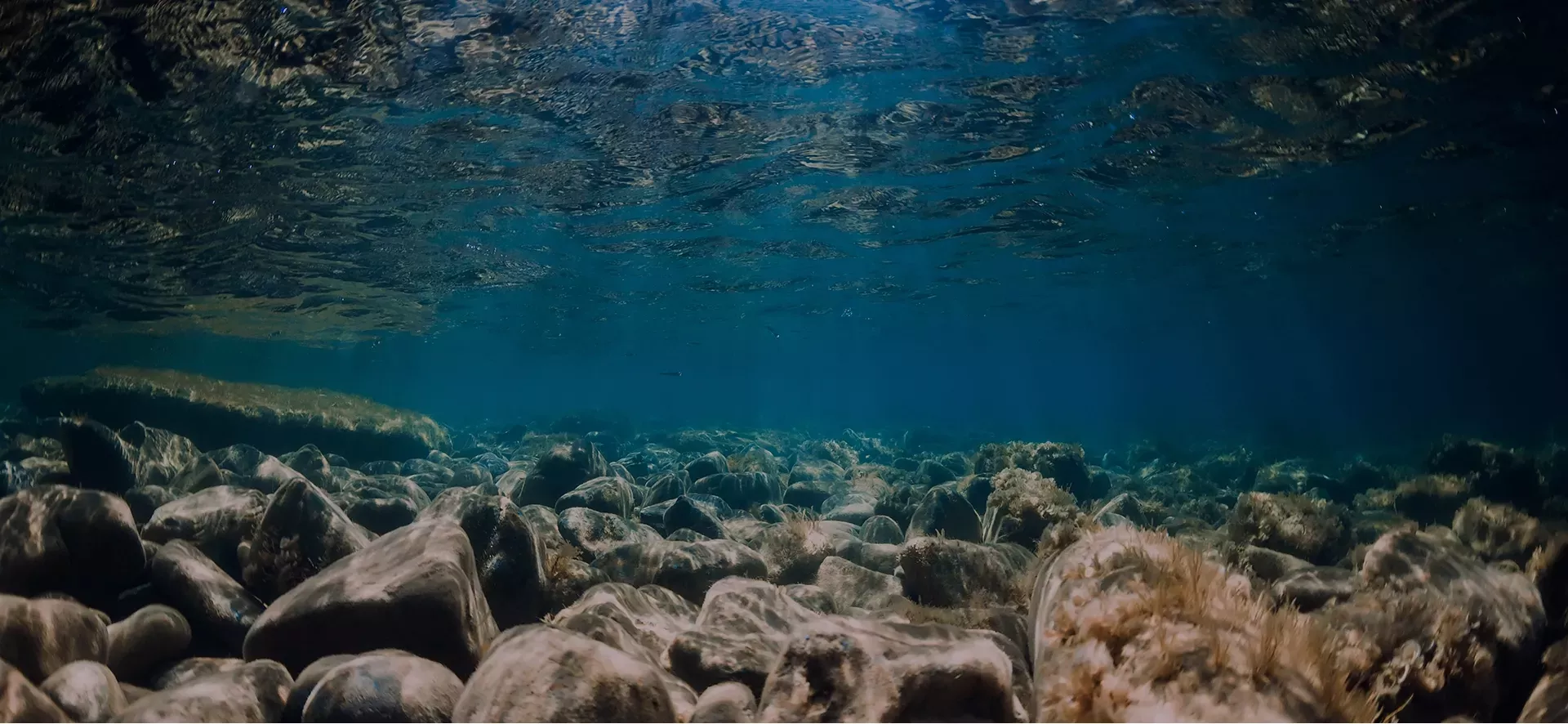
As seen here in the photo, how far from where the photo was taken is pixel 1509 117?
49.7 feet

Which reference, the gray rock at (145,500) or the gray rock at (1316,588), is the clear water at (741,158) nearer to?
the gray rock at (145,500)

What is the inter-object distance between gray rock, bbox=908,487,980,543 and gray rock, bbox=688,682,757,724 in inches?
250

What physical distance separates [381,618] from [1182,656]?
14.4ft

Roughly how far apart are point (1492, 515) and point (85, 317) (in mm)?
43606

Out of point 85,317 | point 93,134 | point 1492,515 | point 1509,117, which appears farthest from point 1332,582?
point 85,317

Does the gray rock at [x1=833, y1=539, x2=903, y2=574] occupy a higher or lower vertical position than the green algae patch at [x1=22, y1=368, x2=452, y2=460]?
higher

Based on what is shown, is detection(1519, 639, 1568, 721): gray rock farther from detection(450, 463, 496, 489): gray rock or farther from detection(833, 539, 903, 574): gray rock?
detection(450, 463, 496, 489): gray rock

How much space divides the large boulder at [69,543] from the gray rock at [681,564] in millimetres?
3766

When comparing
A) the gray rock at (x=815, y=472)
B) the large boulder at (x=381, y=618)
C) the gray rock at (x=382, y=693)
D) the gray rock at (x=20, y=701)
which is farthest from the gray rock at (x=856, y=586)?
the gray rock at (x=815, y=472)

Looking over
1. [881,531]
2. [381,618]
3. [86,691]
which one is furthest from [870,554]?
[86,691]

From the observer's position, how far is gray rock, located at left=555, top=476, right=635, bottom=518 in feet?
33.6

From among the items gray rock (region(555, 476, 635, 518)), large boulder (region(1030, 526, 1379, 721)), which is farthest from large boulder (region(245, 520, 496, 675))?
gray rock (region(555, 476, 635, 518))

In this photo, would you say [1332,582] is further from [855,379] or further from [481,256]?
[855,379]

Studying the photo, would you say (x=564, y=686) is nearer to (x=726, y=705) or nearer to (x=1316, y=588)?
(x=726, y=705)
